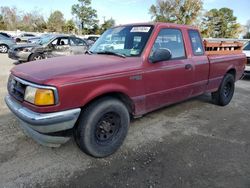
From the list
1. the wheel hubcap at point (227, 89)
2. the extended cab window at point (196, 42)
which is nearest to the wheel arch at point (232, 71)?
the wheel hubcap at point (227, 89)

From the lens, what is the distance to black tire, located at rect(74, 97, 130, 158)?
2969 mm

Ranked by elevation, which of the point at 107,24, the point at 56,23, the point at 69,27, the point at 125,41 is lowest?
the point at 125,41

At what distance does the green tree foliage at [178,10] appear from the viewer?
40188mm

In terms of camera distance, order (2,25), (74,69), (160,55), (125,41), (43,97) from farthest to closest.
→ (2,25) < (125,41) < (160,55) < (74,69) < (43,97)

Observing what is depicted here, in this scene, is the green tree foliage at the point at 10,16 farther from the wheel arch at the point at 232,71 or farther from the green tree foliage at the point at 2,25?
the wheel arch at the point at 232,71

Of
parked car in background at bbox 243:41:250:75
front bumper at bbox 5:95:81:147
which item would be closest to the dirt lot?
front bumper at bbox 5:95:81:147

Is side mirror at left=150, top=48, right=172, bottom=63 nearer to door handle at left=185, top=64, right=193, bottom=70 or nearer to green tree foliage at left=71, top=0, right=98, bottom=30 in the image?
door handle at left=185, top=64, right=193, bottom=70

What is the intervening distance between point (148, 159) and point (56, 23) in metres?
59.7

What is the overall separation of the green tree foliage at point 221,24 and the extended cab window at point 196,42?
136ft

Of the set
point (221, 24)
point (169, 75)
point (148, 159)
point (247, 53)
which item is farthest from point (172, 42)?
point (221, 24)

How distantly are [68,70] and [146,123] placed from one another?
2136 millimetres

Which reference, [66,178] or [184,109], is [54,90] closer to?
[66,178]

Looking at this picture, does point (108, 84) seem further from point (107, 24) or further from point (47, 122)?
point (107, 24)

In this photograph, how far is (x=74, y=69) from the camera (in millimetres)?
2934
